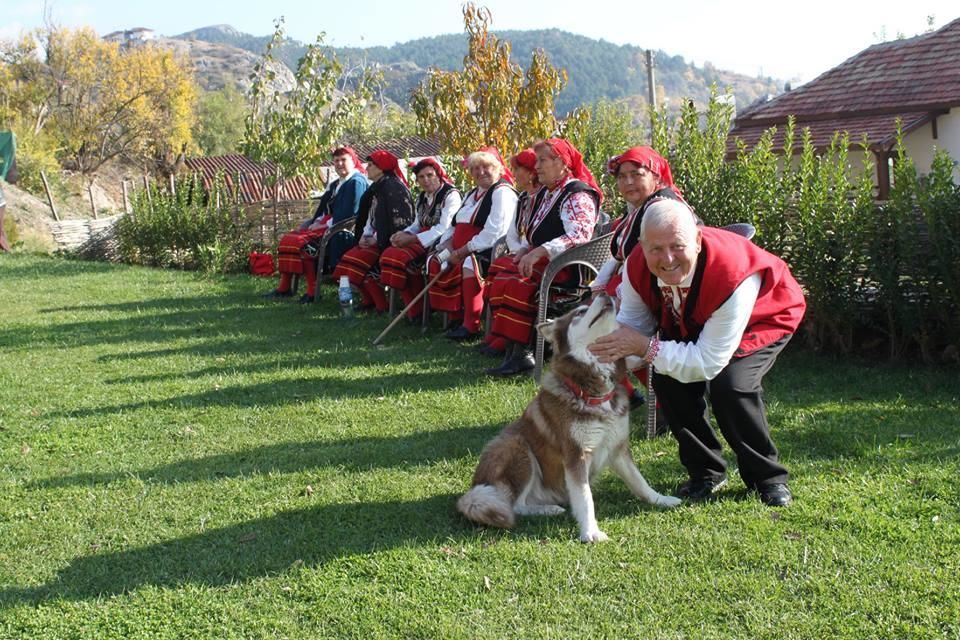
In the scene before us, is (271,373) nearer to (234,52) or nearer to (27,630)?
(27,630)

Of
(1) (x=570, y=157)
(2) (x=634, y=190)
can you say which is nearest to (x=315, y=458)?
(2) (x=634, y=190)

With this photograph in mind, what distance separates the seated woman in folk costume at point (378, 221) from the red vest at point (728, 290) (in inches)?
252

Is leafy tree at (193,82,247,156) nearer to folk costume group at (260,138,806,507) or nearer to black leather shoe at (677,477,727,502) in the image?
folk costume group at (260,138,806,507)

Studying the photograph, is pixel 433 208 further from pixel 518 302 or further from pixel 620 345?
pixel 620 345

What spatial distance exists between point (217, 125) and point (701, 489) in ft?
224

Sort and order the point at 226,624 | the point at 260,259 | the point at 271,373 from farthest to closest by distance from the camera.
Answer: the point at 260,259 < the point at 271,373 < the point at 226,624

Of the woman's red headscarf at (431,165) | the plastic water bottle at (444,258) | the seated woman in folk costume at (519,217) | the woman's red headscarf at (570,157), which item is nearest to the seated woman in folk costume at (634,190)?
the woman's red headscarf at (570,157)

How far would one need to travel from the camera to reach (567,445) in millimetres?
4578

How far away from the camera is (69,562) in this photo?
4535 millimetres

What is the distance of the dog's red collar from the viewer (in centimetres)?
457

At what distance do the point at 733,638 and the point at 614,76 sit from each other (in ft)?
656

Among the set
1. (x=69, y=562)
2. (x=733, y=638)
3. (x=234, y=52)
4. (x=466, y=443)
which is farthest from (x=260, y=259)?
(x=234, y=52)

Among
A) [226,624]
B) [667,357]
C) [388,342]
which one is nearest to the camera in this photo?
[226,624]

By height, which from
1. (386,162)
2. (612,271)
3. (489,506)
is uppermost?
(386,162)
